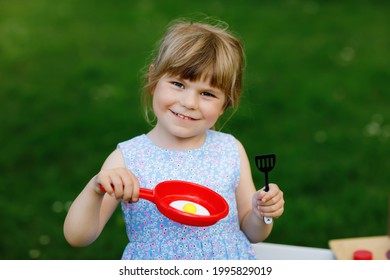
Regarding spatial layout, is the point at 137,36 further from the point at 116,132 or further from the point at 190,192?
the point at 190,192

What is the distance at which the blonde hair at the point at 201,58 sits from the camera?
174cm

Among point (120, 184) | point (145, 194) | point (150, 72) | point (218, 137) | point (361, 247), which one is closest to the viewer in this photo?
point (120, 184)

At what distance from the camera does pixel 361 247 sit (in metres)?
2.22

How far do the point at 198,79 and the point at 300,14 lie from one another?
458cm

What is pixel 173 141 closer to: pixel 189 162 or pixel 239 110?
pixel 189 162

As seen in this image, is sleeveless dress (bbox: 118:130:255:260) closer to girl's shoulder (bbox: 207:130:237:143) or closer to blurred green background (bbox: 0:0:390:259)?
girl's shoulder (bbox: 207:130:237:143)

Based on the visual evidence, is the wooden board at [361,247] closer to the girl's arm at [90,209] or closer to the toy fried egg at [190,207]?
the toy fried egg at [190,207]

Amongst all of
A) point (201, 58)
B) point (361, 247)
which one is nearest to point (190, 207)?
point (201, 58)

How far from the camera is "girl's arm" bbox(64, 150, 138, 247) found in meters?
1.55

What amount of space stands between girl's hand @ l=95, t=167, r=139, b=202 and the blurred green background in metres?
1.41

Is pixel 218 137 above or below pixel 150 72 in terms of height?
below

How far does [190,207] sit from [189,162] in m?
0.16

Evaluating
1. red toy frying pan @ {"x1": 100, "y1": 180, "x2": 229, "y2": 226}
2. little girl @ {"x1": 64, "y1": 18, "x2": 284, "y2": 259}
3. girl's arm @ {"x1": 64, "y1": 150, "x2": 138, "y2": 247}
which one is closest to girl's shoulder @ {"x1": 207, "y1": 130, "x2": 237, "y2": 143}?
little girl @ {"x1": 64, "y1": 18, "x2": 284, "y2": 259}
